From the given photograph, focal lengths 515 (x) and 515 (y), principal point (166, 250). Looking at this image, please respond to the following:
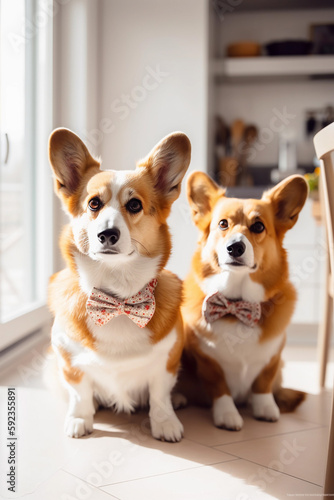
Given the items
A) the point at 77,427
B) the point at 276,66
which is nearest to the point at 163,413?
the point at 77,427

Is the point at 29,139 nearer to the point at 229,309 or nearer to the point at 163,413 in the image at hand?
the point at 229,309

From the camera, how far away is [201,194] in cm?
179

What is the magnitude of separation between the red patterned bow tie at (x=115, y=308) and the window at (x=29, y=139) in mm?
1269

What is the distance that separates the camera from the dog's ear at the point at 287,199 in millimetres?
1696

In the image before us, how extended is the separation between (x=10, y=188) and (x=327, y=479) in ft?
8.36

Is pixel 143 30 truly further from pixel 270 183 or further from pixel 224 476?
pixel 224 476

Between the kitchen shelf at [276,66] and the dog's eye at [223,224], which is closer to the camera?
the dog's eye at [223,224]

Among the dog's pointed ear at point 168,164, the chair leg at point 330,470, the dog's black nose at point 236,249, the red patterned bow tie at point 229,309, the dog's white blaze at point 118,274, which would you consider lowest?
the chair leg at point 330,470

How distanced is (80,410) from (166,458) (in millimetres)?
307

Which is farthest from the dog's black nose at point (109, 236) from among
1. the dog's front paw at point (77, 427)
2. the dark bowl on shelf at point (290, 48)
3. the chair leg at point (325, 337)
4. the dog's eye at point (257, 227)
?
the dark bowl on shelf at point (290, 48)

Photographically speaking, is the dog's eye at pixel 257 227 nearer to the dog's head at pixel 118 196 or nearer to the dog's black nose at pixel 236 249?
the dog's black nose at pixel 236 249

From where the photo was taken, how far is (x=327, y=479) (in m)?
1.16

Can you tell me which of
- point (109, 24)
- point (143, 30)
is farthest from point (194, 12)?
point (109, 24)

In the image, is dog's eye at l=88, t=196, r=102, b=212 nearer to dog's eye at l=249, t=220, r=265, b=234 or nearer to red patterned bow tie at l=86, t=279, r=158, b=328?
red patterned bow tie at l=86, t=279, r=158, b=328
